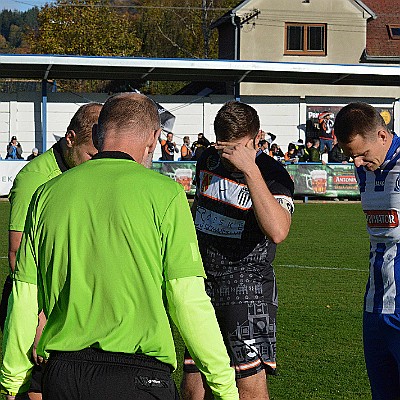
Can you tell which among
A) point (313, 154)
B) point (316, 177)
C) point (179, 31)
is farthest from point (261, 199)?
point (179, 31)

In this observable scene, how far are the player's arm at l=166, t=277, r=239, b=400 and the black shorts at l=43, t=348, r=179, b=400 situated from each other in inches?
7.0

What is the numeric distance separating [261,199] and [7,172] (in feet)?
75.6

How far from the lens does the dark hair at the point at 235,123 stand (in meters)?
5.15

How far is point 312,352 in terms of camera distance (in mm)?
8141

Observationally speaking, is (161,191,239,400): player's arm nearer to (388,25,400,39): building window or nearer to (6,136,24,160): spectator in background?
(6,136,24,160): spectator in background

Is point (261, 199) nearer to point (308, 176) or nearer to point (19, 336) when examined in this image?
point (19, 336)

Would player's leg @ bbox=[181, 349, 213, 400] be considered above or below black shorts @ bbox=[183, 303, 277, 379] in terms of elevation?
below

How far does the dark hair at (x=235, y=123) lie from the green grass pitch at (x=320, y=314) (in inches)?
95.8

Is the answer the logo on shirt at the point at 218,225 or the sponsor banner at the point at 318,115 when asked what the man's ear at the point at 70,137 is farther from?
the sponsor banner at the point at 318,115

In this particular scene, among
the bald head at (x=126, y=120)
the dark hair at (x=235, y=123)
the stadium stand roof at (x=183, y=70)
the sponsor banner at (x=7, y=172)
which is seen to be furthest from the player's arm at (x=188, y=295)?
the stadium stand roof at (x=183, y=70)

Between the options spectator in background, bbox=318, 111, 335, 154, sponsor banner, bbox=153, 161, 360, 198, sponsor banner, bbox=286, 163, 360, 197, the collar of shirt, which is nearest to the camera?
the collar of shirt

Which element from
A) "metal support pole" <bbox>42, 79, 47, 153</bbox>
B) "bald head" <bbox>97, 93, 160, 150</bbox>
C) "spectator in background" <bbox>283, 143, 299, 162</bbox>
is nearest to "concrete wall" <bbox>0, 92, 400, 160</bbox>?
"metal support pole" <bbox>42, 79, 47, 153</bbox>

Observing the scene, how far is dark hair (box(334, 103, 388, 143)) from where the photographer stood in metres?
4.82

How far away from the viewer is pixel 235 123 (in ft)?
16.9
